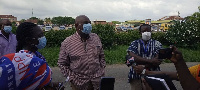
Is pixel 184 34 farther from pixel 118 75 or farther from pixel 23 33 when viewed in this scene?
pixel 23 33

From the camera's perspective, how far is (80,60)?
310cm

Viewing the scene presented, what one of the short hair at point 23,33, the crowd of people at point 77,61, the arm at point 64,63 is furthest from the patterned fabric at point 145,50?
the short hair at point 23,33

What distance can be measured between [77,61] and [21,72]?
165 cm

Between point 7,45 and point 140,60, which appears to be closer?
point 140,60

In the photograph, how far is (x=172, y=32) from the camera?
14.4 meters

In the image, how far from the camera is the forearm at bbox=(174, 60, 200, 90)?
1.96 m

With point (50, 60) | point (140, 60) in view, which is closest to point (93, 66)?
point (140, 60)

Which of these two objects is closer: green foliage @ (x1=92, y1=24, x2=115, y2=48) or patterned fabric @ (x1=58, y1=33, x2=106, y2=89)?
patterned fabric @ (x1=58, y1=33, x2=106, y2=89)

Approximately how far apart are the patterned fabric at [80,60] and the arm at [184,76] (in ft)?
4.28

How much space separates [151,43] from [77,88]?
1323mm

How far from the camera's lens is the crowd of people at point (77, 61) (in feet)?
4.96

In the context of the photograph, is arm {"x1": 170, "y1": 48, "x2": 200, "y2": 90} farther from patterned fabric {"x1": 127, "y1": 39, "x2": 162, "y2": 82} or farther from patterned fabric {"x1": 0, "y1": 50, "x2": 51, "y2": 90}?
Answer: patterned fabric {"x1": 127, "y1": 39, "x2": 162, "y2": 82}

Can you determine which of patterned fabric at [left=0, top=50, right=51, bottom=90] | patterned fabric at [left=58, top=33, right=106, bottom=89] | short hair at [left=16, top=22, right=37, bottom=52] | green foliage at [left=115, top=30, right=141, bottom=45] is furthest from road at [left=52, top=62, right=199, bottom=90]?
patterned fabric at [left=0, top=50, right=51, bottom=90]

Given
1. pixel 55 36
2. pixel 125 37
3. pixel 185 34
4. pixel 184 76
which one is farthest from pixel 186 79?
pixel 185 34
